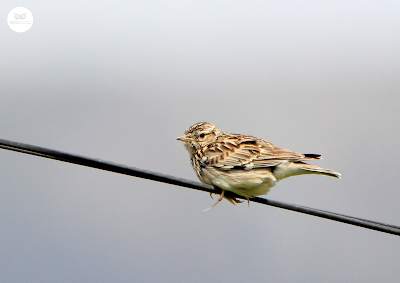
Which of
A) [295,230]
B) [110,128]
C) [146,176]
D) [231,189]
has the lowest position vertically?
[146,176]

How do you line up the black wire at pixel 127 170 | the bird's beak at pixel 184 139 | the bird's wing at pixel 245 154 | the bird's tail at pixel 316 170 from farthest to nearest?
the bird's beak at pixel 184 139 < the bird's wing at pixel 245 154 < the bird's tail at pixel 316 170 < the black wire at pixel 127 170

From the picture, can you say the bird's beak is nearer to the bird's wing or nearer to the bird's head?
the bird's head

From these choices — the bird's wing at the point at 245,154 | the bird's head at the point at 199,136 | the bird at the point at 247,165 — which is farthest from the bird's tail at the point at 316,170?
the bird's head at the point at 199,136

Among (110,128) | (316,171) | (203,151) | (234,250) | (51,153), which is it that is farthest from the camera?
(110,128)

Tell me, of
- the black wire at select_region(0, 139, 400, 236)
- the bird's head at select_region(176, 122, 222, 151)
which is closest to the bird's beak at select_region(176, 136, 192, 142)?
the bird's head at select_region(176, 122, 222, 151)

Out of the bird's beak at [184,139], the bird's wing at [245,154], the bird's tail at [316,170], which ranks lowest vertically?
the bird's tail at [316,170]

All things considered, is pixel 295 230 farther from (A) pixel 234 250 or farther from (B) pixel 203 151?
(B) pixel 203 151

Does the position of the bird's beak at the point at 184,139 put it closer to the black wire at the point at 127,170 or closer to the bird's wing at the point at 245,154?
the bird's wing at the point at 245,154

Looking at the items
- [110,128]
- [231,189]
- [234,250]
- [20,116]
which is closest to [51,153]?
[231,189]

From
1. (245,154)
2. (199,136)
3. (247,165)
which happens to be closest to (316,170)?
(247,165)
